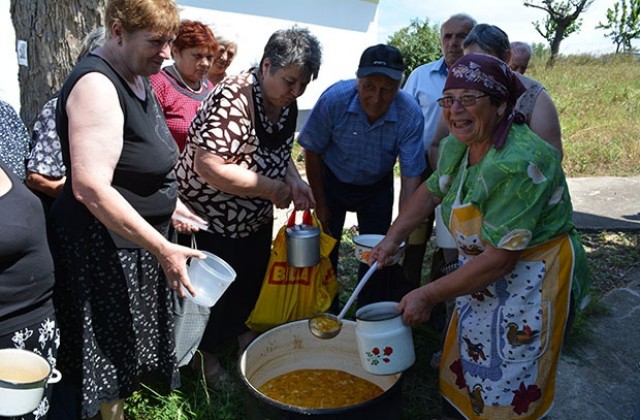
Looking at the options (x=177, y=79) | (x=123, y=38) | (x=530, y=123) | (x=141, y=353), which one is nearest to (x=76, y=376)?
(x=141, y=353)

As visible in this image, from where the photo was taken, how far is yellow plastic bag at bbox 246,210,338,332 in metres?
2.83

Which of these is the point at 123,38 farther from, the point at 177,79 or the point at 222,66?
the point at 222,66

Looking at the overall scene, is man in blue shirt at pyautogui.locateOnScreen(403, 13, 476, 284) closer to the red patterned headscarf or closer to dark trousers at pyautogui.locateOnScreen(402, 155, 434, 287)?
dark trousers at pyautogui.locateOnScreen(402, 155, 434, 287)

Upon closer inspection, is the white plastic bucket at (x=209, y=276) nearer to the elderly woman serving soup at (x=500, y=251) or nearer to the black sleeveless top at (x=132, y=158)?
the black sleeveless top at (x=132, y=158)

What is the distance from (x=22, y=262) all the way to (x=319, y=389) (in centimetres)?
148

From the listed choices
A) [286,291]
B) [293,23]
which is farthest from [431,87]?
[293,23]

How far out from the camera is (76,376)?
83.7 inches

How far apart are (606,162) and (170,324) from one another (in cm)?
797

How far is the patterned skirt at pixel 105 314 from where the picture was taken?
2004mm

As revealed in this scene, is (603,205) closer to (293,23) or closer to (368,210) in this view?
(368,210)

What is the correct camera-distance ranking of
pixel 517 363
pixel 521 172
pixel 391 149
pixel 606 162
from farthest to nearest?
1. pixel 606 162
2. pixel 391 149
3. pixel 517 363
4. pixel 521 172

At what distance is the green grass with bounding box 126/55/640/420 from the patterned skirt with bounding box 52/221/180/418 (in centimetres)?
50

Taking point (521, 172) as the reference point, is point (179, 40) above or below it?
above

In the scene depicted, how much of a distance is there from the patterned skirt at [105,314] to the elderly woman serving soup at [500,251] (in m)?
1.00
